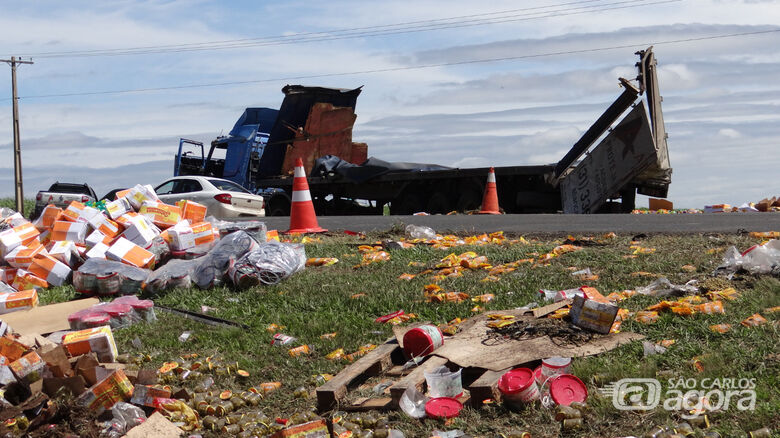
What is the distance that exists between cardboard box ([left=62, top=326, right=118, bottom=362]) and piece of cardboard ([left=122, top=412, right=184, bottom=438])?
1286 millimetres

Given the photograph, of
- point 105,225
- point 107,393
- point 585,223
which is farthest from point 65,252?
point 585,223

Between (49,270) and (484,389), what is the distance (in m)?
6.18

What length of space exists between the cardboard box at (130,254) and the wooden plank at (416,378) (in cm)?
460

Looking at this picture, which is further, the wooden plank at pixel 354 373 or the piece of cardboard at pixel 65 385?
the piece of cardboard at pixel 65 385

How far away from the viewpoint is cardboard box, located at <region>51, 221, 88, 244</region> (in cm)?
929

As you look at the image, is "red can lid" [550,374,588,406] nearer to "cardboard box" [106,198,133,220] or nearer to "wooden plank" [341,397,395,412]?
"wooden plank" [341,397,395,412]

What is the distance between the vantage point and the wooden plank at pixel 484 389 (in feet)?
13.6

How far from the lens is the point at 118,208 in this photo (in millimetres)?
9828

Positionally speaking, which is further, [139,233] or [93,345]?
[139,233]

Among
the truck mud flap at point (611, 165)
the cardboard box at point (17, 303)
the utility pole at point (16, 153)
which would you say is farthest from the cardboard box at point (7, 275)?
the utility pole at point (16, 153)

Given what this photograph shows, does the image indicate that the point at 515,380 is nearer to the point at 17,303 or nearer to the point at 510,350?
the point at 510,350

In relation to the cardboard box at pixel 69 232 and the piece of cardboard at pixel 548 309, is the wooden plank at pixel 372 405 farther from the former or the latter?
the cardboard box at pixel 69 232

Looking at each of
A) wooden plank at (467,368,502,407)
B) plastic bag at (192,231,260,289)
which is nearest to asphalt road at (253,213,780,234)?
plastic bag at (192,231,260,289)

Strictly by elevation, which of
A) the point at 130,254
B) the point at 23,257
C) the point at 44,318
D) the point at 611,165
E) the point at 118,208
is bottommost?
the point at 44,318
